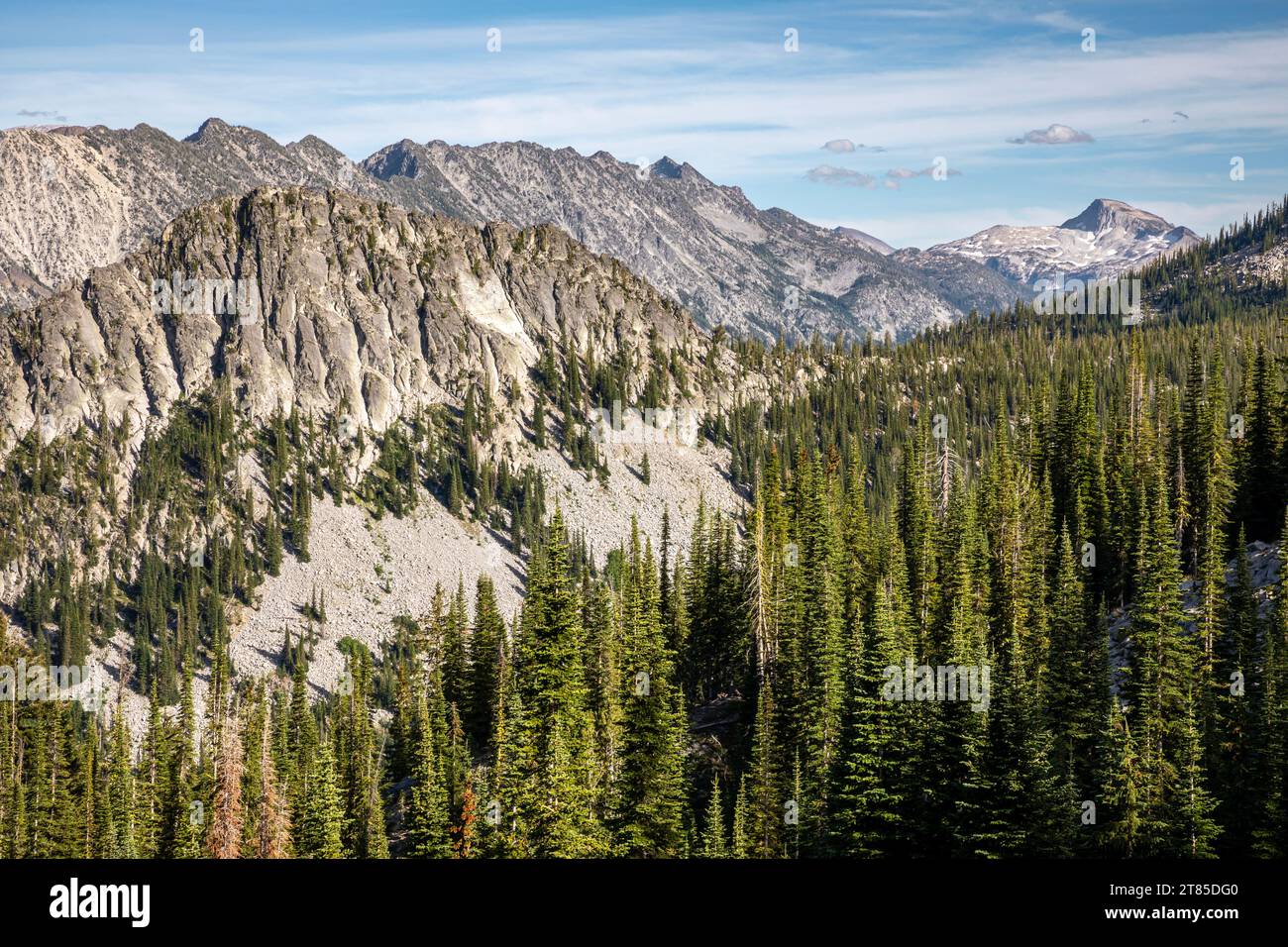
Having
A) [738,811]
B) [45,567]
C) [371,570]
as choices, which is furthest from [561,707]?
[45,567]

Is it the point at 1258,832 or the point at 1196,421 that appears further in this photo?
the point at 1196,421

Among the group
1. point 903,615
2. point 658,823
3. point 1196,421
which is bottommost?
point 658,823

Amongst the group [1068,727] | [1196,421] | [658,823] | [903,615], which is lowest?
[658,823]

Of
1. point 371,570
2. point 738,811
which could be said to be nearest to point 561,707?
point 738,811

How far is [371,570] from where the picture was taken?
7771 inches
